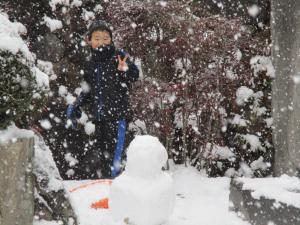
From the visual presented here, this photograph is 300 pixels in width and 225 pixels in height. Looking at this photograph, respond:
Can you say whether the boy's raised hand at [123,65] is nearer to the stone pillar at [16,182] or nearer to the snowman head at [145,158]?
the snowman head at [145,158]

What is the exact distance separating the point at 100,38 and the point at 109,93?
→ 2.07 feet

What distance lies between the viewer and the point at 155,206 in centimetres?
334

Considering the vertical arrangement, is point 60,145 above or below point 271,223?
above

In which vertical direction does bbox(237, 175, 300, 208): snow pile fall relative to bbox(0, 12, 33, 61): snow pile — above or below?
below

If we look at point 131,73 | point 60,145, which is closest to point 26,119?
point 131,73

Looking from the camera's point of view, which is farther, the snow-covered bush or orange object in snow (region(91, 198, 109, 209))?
orange object in snow (region(91, 198, 109, 209))

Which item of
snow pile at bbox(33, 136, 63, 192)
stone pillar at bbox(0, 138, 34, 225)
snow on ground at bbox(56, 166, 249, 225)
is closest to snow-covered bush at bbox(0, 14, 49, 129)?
stone pillar at bbox(0, 138, 34, 225)

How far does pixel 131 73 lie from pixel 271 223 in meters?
2.25

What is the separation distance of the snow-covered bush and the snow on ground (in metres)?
0.79

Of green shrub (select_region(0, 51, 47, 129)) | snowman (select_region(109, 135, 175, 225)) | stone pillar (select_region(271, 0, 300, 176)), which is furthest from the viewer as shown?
stone pillar (select_region(271, 0, 300, 176))

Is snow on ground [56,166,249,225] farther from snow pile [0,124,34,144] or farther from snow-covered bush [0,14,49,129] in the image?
snow-covered bush [0,14,49,129]

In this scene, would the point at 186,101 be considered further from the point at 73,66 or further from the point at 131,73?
the point at 73,66

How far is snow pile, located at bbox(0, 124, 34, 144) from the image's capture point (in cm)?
281

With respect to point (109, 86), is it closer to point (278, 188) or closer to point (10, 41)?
point (278, 188)
